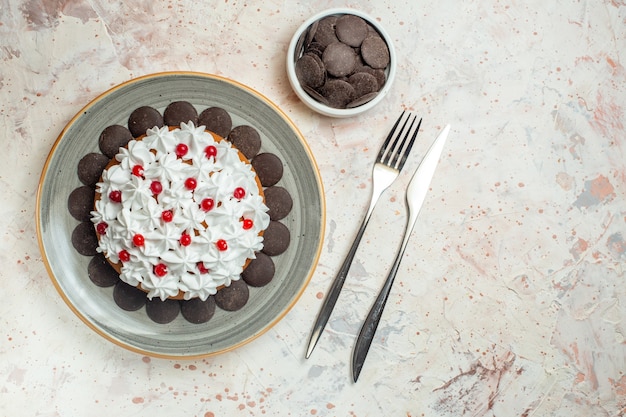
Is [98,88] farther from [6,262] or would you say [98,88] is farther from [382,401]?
[382,401]

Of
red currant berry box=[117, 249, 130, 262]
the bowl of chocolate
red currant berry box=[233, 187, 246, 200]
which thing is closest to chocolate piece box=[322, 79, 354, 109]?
the bowl of chocolate

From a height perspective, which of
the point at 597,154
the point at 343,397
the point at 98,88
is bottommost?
the point at 343,397

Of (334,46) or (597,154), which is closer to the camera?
(334,46)

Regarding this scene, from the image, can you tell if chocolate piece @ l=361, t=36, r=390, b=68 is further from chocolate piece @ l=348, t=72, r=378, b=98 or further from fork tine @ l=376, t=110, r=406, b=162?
fork tine @ l=376, t=110, r=406, b=162

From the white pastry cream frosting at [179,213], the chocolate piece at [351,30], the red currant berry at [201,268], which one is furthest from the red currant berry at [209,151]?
the chocolate piece at [351,30]

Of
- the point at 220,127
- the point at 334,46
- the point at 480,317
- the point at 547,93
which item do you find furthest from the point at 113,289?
the point at 547,93

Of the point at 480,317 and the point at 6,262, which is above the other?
the point at 480,317

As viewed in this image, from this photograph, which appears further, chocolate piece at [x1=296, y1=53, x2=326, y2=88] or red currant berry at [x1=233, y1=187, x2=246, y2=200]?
chocolate piece at [x1=296, y1=53, x2=326, y2=88]
